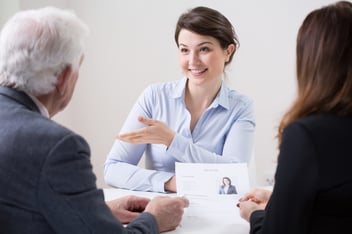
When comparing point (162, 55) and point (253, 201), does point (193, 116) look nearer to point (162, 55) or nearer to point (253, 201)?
point (253, 201)

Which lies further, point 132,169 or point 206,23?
point 206,23

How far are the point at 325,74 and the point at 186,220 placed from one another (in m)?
0.63

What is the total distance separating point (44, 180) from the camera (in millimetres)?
894

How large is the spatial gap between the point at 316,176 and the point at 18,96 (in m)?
0.71

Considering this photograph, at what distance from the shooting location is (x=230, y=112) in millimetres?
2029

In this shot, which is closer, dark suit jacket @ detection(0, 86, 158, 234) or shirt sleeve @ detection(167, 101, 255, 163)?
dark suit jacket @ detection(0, 86, 158, 234)

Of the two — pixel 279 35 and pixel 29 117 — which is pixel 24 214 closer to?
pixel 29 117

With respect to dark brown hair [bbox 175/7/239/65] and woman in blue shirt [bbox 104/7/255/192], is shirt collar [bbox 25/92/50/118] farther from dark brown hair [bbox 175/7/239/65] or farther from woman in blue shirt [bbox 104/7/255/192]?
dark brown hair [bbox 175/7/239/65]

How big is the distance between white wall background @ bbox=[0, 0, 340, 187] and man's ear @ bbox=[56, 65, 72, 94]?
2073 millimetres

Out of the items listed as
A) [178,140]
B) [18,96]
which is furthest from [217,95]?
[18,96]

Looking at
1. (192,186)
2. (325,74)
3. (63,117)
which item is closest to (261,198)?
(192,186)

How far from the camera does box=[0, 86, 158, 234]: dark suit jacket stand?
897 millimetres

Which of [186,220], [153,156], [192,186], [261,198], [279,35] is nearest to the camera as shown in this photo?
[186,220]

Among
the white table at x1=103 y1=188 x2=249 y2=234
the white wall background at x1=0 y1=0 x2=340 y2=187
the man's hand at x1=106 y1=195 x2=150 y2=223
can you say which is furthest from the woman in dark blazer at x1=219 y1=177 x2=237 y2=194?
the white wall background at x1=0 y1=0 x2=340 y2=187
